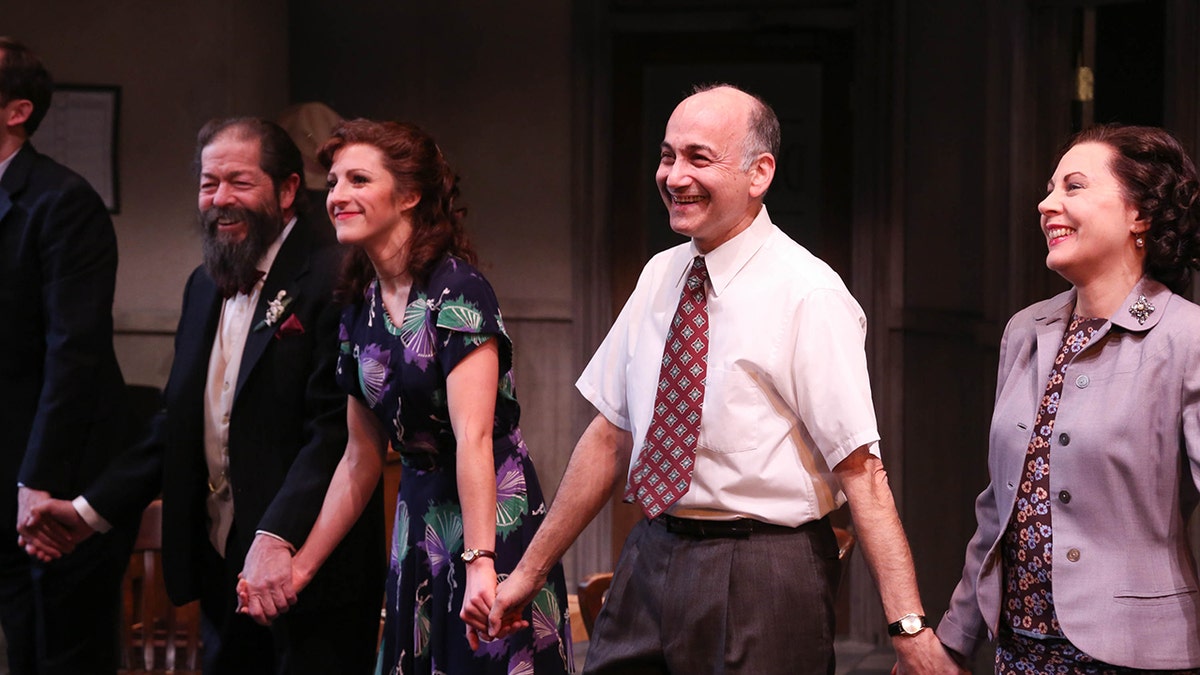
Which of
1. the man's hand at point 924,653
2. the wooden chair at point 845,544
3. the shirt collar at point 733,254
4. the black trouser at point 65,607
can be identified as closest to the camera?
the man's hand at point 924,653

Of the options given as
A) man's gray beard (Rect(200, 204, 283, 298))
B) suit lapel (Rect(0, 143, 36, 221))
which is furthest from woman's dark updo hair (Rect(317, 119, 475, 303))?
suit lapel (Rect(0, 143, 36, 221))

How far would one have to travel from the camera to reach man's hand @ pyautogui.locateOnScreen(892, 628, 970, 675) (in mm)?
2328

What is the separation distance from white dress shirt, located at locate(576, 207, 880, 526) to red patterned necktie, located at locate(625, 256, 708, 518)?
2 cm

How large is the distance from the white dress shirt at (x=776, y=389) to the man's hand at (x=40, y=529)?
1.66 meters

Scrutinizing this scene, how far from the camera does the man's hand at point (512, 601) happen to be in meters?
2.58

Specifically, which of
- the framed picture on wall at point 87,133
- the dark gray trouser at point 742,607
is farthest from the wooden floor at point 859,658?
the dark gray trouser at point 742,607

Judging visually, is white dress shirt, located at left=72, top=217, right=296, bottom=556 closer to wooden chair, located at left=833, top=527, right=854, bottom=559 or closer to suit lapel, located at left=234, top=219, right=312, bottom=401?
suit lapel, located at left=234, top=219, right=312, bottom=401

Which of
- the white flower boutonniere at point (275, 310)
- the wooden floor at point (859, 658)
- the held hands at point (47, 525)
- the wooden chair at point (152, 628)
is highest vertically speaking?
the white flower boutonniere at point (275, 310)

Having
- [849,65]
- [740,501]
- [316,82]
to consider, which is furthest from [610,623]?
[316,82]

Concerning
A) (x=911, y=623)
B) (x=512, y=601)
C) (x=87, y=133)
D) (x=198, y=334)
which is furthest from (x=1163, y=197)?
(x=87, y=133)

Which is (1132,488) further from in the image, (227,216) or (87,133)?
(87,133)

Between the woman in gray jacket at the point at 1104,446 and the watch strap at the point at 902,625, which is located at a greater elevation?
the woman in gray jacket at the point at 1104,446

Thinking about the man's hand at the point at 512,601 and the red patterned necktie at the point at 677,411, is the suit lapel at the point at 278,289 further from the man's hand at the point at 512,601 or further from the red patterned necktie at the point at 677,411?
the red patterned necktie at the point at 677,411

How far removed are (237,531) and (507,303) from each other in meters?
3.01
